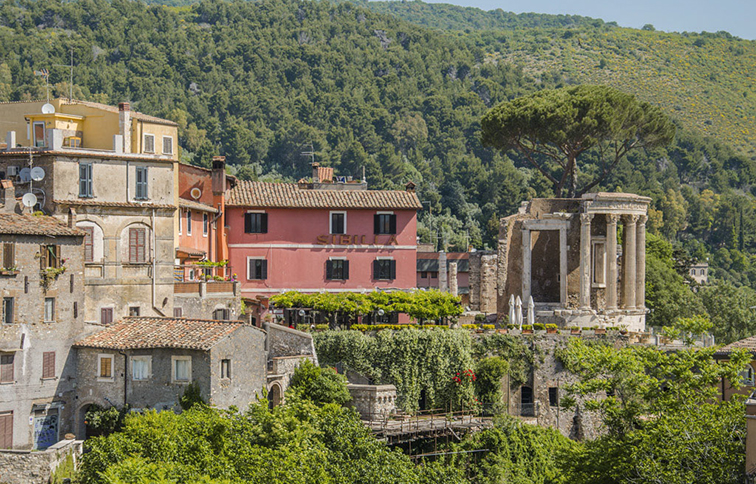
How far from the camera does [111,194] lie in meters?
53.2

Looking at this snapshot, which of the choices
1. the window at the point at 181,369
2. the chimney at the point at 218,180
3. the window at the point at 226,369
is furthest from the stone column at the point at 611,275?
the window at the point at 181,369

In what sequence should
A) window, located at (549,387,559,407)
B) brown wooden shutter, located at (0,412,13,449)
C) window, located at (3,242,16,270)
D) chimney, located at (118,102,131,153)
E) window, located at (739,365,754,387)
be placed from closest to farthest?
brown wooden shutter, located at (0,412,13,449) → window, located at (3,242,16,270) → window, located at (739,365,754,387) → chimney, located at (118,102,131,153) → window, located at (549,387,559,407)

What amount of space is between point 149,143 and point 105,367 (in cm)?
1390

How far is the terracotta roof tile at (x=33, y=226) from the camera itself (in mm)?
45750

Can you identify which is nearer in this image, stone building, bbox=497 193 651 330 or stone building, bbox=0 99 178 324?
stone building, bbox=0 99 178 324

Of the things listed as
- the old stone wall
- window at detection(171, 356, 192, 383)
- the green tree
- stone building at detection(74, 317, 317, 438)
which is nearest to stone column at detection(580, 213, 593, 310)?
the green tree

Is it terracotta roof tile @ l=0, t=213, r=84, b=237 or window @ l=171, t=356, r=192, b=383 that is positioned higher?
terracotta roof tile @ l=0, t=213, r=84, b=237

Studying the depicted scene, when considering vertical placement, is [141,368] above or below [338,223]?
below

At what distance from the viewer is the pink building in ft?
210

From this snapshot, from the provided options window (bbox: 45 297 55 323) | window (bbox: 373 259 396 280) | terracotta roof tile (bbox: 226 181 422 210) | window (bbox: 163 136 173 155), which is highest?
window (bbox: 163 136 173 155)

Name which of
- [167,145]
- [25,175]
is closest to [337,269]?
[167,145]

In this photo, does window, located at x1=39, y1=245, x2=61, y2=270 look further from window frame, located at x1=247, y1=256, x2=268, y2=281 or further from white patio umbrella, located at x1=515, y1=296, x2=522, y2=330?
white patio umbrella, located at x1=515, y1=296, x2=522, y2=330

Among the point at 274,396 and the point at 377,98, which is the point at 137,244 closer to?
the point at 274,396

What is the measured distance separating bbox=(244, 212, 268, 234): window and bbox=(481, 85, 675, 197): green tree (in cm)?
2168
